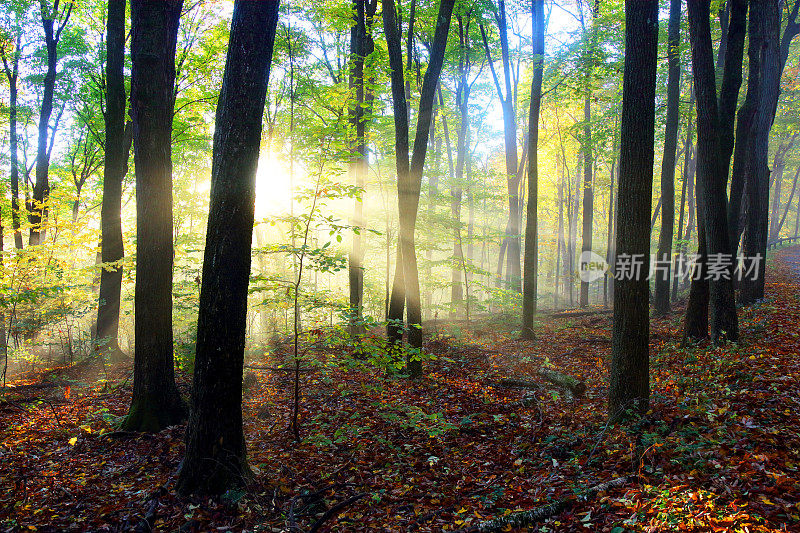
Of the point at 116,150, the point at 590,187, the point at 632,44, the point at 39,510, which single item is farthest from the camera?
the point at 590,187

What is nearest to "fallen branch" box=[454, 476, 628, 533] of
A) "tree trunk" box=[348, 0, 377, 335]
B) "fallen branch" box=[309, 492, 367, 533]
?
"fallen branch" box=[309, 492, 367, 533]

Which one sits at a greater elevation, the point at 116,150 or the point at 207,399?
the point at 116,150

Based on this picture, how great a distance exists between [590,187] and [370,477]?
18.1 m

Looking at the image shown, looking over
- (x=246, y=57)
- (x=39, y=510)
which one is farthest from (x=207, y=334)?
(x=246, y=57)

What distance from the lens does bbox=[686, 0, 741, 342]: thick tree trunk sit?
769cm

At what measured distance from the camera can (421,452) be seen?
18.1 ft

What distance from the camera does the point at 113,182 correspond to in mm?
9711

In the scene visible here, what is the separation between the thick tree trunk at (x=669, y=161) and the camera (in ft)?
40.2

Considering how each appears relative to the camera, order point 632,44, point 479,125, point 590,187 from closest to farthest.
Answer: point 632,44 < point 590,187 < point 479,125

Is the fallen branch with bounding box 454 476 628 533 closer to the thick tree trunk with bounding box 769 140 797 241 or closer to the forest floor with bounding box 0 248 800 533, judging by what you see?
the forest floor with bounding box 0 248 800 533

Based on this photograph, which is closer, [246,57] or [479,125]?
[246,57]

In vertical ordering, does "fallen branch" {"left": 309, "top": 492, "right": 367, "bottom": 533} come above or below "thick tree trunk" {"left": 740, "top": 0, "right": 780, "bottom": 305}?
below

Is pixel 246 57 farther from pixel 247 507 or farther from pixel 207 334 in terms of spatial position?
pixel 247 507

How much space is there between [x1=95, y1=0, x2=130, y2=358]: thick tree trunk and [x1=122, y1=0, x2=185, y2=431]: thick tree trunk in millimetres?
2941
